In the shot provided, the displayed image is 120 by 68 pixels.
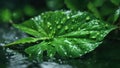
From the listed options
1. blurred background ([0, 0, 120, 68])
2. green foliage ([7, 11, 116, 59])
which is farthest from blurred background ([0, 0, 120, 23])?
green foliage ([7, 11, 116, 59])

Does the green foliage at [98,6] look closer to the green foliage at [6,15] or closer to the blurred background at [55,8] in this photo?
the blurred background at [55,8]

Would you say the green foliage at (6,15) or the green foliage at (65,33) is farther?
the green foliage at (6,15)

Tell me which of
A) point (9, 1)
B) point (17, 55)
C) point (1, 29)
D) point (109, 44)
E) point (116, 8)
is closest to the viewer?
point (17, 55)

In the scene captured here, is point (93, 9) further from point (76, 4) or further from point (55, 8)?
point (55, 8)

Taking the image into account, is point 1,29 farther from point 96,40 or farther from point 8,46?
point 96,40

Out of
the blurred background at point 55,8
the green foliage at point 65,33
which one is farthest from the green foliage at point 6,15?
the green foliage at point 65,33

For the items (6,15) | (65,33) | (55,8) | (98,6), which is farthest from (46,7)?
(65,33)

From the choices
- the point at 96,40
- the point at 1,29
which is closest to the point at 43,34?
the point at 96,40

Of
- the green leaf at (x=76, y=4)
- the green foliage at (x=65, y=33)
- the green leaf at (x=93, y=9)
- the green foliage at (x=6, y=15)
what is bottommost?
the green foliage at (x=65, y=33)
